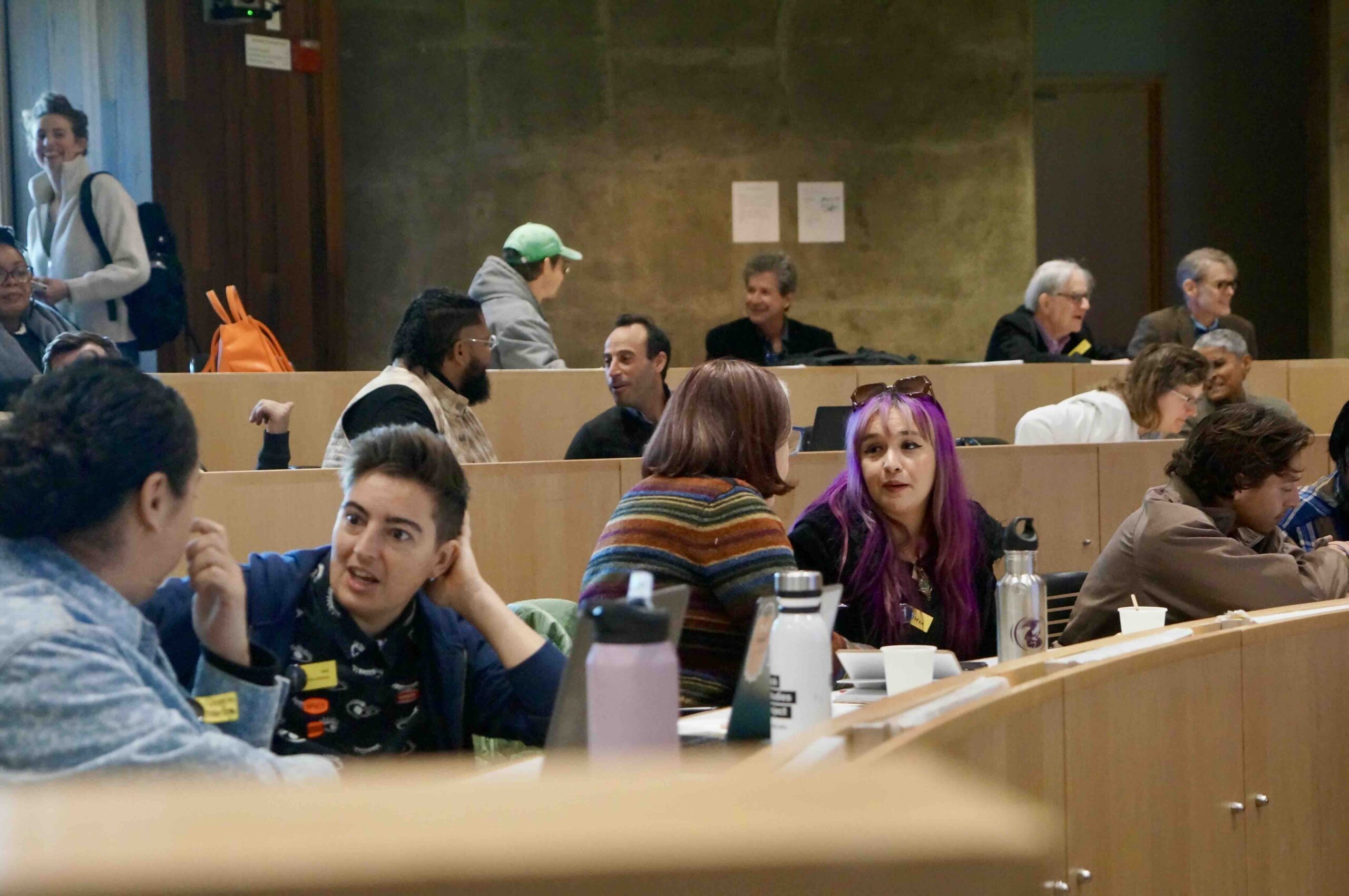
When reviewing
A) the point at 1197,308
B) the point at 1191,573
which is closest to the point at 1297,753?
the point at 1191,573

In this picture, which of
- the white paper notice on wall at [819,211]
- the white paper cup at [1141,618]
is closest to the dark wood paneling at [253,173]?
the white paper notice on wall at [819,211]

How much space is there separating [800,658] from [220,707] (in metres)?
0.65

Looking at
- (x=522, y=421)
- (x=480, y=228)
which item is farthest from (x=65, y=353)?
(x=480, y=228)

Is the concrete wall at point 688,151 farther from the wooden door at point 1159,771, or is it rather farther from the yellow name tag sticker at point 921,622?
the wooden door at point 1159,771

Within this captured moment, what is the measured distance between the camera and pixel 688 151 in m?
8.27

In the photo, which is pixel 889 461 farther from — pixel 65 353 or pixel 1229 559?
pixel 65 353

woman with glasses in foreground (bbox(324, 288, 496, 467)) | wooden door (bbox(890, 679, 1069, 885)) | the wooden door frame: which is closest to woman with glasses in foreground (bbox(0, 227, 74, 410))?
woman with glasses in foreground (bbox(324, 288, 496, 467))

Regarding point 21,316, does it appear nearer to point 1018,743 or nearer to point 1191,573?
point 1191,573

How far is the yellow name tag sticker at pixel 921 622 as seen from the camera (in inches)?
124

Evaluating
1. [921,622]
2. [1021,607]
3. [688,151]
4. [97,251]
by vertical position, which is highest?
[688,151]

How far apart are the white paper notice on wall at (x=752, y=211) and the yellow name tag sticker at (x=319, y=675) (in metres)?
6.36

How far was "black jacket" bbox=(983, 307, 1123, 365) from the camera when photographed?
684 cm

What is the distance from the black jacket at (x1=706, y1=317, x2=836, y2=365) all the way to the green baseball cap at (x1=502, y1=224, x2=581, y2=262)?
899mm

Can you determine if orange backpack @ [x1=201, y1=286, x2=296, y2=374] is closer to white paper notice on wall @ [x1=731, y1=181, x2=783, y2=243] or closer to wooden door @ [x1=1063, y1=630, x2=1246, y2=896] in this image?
white paper notice on wall @ [x1=731, y1=181, x2=783, y2=243]
